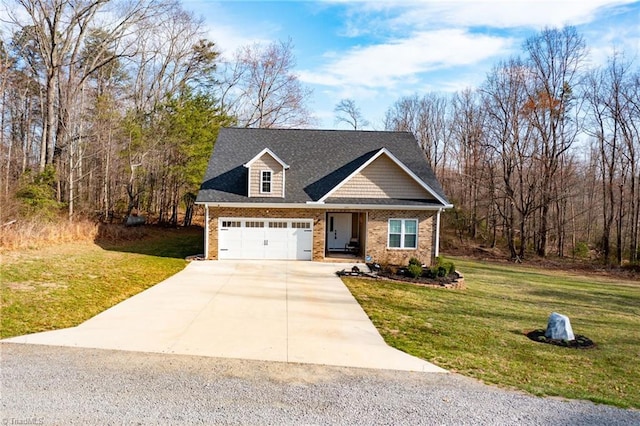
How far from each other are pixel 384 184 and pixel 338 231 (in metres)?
4.50

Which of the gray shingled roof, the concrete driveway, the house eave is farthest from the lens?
the gray shingled roof

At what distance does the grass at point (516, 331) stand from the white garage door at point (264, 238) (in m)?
4.24

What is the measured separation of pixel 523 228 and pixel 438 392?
24.0m

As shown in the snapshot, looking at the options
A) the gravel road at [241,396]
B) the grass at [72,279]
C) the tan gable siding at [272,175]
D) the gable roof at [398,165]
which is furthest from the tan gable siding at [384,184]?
the gravel road at [241,396]

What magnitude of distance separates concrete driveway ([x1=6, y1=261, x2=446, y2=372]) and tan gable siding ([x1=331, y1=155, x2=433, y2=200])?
564 centimetres

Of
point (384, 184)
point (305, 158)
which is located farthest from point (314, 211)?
point (305, 158)

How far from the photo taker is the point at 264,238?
1764 centimetres

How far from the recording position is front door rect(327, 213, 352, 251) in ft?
69.7

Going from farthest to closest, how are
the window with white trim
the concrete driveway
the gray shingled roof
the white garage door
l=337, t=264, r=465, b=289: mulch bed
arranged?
the gray shingled roof < the window with white trim < the white garage door < l=337, t=264, r=465, b=289: mulch bed < the concrete driveway

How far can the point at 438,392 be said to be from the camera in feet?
18.3

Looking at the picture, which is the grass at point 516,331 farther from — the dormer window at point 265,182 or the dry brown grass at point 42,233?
the dry brown grass at point 42,233

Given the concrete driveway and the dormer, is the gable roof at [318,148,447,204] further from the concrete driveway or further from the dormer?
the concrete driveway

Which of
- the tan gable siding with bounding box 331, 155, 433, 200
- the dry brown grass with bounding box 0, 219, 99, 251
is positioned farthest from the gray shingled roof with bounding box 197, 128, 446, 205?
the dry brown grass with bounding box 0, 219, 99, 251

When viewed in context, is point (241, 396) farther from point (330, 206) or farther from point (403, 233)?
point (403, 233)
